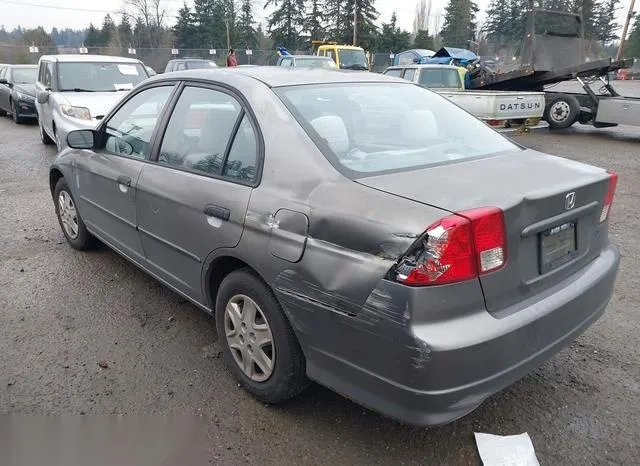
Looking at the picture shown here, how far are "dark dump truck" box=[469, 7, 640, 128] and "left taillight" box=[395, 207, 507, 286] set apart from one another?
39.0ft

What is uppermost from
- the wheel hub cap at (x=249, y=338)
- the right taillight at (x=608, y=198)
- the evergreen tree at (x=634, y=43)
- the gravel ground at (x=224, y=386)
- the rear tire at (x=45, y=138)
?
the evergreen tree at (x=634, y=43)

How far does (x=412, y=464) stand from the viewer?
2.37 metres

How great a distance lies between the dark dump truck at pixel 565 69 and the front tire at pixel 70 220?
36.9ft

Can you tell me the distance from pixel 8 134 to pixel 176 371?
1200 cm

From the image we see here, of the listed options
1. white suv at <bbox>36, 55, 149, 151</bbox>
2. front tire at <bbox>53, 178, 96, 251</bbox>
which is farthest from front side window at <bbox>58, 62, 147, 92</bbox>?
front tire at <bbox>53, 178, 96, 251</bbox>

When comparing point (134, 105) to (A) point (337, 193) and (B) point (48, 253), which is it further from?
(A) point (337, 193)

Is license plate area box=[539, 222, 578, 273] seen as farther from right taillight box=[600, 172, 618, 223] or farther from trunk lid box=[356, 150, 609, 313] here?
right taillight box=[600, 172, 618, 223]

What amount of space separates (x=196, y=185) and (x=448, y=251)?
155 cm

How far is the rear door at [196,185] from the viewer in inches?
107

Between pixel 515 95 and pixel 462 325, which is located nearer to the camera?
pixel 462 325

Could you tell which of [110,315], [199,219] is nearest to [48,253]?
[110,315]

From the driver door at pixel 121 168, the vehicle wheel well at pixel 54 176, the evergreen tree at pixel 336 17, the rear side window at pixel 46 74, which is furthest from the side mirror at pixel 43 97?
the evergreen tree at pixel 336 17

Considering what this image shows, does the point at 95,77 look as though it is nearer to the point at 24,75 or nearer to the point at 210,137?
the point at 24,75

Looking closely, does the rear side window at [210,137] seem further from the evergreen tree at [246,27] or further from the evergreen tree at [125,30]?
the evergreen tree at [125,30]
